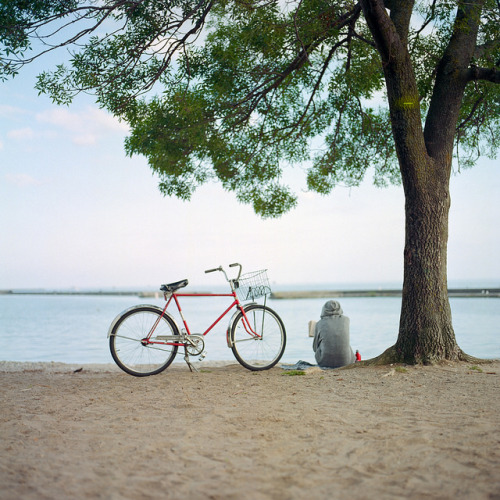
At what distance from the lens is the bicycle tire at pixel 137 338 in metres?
6.32

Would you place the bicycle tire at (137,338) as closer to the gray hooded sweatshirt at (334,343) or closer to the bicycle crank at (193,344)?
the bicycle crank at (193,344)

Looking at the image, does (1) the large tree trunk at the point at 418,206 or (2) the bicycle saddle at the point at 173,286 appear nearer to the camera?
(2) the bicycle saddle at the point at 173,286

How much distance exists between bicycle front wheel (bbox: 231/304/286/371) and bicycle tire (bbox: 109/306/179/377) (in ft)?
2.65

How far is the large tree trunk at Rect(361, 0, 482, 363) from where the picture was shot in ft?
22.9

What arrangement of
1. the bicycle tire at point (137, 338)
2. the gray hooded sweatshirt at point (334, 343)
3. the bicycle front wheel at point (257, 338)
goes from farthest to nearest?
1. the gray hooded sweatshirt at point (334, 343)
2. the bicycle front wheel at point (257, 338)
3. the bicycle tire at point (137, 338)

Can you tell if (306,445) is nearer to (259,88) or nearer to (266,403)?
(266,403)

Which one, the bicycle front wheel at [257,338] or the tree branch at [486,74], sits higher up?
the tree branch at [486,74]

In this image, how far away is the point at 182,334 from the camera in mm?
6461

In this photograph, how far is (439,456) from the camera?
327cm

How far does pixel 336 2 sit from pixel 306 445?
23.6ft

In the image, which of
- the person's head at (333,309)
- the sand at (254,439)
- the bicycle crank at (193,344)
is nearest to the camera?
the sand at (254,439)

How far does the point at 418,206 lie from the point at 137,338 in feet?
13.2

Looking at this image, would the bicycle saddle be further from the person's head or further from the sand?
the person's head

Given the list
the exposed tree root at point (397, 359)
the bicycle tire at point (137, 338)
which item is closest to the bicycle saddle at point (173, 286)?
the bicycle tire at point (137, 338)
